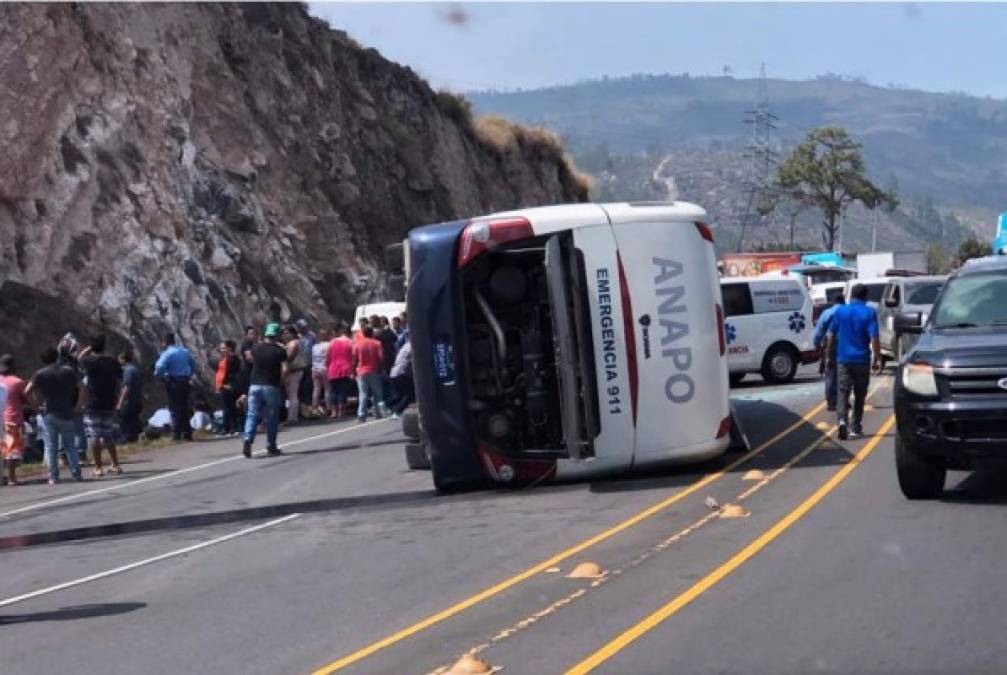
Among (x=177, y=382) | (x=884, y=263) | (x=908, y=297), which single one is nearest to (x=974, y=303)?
(x=177, y=382)

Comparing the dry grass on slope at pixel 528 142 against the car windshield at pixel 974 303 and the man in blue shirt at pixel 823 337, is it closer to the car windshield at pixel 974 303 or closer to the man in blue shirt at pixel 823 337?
the man in blue shirt at pixel 823 337

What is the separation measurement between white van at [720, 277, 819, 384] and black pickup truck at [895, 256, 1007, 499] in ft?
41.5

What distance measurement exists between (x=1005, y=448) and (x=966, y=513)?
1.95 feet

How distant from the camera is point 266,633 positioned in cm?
830

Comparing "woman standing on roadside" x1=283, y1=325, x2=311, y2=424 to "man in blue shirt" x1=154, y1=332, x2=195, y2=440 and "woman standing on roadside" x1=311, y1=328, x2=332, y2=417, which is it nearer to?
"woman standing on roadside" x1=311, y1=328, x2=332, y2=417

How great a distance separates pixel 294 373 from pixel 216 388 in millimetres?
1379

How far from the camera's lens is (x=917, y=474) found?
1112 centimetres

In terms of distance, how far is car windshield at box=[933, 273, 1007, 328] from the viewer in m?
11.7

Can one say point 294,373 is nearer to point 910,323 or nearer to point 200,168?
point 200,168

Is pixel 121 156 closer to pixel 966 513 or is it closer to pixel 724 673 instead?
pixel 966 513

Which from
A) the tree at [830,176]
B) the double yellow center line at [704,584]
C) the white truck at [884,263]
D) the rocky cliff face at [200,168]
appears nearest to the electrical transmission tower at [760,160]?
the tree at [830,176]

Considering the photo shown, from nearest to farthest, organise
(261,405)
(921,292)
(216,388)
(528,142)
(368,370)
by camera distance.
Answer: (261,405)
(368,370)
(216,388)
(921,292)
(528,142)

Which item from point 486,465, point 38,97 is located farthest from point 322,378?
point 486,465

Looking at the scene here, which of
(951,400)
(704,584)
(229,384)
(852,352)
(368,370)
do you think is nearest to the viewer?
(704,584)
